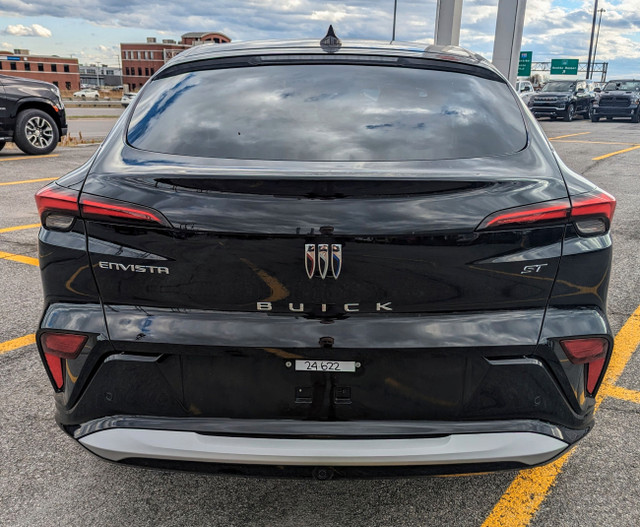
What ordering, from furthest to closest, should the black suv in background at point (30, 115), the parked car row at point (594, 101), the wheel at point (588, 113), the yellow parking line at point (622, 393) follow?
the wheel at point (588, 113)
the parked car row at point (594, 101)
the black suv in background at point (30, 115)
the yellow parking line at point (622, 393)

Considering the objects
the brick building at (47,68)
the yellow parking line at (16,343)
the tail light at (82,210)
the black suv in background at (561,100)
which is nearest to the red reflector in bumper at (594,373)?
the tail light at (82,210)

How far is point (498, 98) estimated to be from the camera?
8.59 feet

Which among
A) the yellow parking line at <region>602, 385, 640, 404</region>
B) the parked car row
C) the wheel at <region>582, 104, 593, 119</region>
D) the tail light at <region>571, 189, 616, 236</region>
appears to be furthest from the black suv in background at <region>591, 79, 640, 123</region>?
the tail light at <region>571, 189, 616, 236</region>

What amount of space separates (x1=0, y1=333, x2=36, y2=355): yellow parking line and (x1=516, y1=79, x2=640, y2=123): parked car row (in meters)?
29.2

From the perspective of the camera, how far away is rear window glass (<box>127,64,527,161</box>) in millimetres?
2262

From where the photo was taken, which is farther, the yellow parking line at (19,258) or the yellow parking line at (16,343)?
the yellow parking line at (19,258)

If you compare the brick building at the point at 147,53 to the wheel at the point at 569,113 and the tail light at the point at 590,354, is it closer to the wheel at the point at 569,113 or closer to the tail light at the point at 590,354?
the wheel at the point at 569,113

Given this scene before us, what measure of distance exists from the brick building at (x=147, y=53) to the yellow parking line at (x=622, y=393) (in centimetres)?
12565

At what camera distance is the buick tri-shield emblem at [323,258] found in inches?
75.9

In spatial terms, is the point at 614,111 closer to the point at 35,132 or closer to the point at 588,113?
the point at 588,113

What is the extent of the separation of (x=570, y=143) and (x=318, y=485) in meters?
17.9

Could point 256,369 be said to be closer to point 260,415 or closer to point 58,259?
point 260,415

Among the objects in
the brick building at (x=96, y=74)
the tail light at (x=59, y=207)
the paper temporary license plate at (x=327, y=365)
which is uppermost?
the tail light at (x=59, y=207)

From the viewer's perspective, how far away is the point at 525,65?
42719 mm
